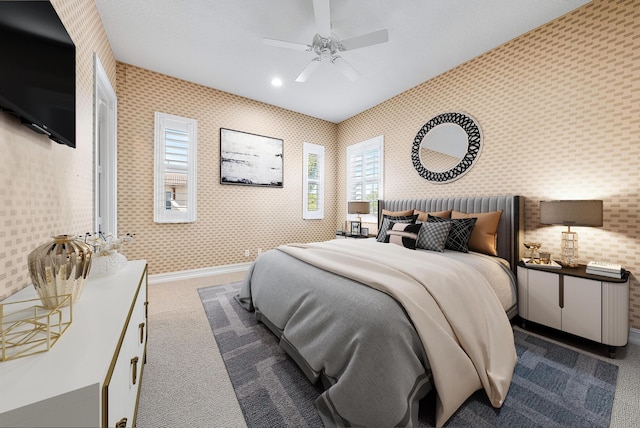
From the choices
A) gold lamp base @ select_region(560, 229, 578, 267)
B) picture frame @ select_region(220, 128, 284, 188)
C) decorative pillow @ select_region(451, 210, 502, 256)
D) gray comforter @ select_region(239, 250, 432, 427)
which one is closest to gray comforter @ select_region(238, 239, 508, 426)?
gray comforter @ select_region(239, 250, 432, 427)

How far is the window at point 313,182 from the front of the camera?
510 centimetres

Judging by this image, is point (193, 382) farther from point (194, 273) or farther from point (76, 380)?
point (194, 273)

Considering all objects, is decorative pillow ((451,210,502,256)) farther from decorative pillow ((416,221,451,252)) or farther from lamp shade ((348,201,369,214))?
lamp shade ((348,201,369,214))

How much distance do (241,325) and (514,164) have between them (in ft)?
11.5

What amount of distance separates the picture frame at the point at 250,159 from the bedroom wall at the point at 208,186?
0.34 ft

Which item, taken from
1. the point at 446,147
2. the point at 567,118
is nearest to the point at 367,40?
the point at 446,147

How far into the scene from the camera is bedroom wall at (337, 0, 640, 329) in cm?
217

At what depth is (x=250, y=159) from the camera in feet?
14.5

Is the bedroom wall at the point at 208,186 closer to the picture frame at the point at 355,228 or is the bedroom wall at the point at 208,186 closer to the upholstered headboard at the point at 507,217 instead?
the picture frame at the point at 355,228

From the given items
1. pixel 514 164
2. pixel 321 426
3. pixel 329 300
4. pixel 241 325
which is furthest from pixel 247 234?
pixel 514 164

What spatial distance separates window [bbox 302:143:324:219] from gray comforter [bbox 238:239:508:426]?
339cm

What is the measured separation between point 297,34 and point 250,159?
85.8 inches

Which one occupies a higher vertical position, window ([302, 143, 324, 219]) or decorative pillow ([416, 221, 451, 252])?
window ([302, 143, 324, 219])

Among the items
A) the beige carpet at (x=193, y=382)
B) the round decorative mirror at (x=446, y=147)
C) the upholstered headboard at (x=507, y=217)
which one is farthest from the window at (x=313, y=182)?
the beige carpet at (x=193, y=382)
